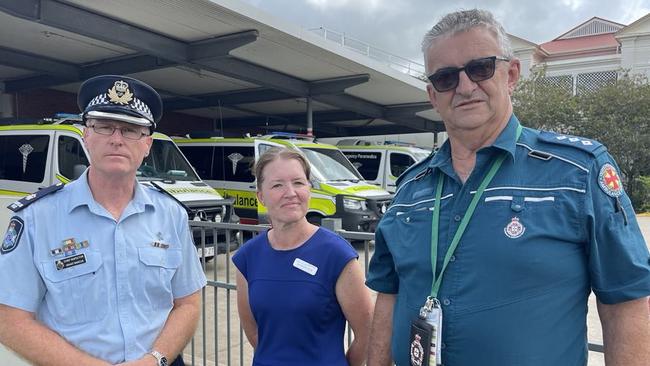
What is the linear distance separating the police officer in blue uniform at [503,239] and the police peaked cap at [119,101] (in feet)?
3.54

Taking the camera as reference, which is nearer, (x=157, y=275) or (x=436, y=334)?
(x=436, y=334)

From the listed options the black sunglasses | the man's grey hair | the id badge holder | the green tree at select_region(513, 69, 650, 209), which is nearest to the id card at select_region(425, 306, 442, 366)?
the id badge holder

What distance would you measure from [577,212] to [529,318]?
33 centimetres

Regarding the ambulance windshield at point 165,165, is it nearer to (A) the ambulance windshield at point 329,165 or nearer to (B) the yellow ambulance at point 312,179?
(B) the yellow ambulance at point 312,179

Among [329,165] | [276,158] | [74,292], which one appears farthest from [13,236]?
[329,165]

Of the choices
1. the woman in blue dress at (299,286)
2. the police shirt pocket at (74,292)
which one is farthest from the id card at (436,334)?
the police shirt pocket at (74,292)

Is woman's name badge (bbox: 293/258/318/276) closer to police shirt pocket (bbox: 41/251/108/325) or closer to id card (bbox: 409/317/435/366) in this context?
id card (bbox: 409/317/435/366)

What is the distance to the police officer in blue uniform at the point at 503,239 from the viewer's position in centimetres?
145

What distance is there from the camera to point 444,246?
1.60 meters

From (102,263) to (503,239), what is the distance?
1404mm

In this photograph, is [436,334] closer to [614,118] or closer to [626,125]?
[614,118]

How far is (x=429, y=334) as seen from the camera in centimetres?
157

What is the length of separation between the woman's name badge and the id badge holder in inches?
23.8

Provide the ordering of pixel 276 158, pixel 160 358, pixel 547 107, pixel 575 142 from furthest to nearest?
pixel 547 107, pixel 276 158, pixel 160 358, pixel 575 142
